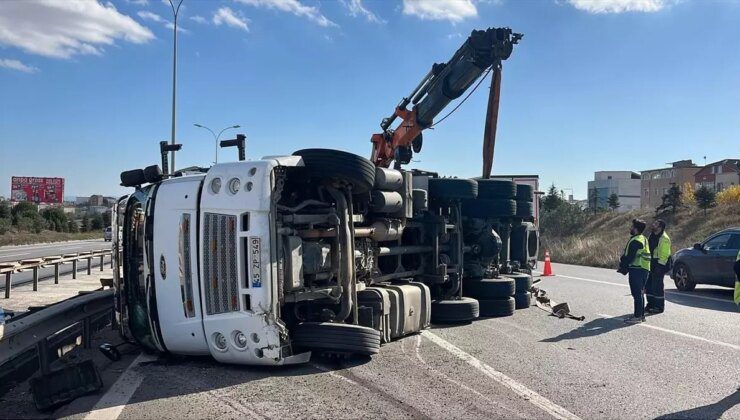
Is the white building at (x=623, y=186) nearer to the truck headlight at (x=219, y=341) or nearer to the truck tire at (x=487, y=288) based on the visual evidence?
the truck tire at (x=487, y=288)

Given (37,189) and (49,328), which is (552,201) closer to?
(49,328)

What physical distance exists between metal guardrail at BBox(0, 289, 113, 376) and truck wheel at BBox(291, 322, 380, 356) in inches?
86.2

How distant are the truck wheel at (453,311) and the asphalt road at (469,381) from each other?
0.18 meters

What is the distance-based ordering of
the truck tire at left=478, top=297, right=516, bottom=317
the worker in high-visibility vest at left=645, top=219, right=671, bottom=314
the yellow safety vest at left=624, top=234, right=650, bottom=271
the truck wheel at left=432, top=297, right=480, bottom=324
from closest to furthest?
the truck wheel at left=432, top=297, right=480, bottom=324 < the truck tire at left=478, top=297, right=516, bottom=317 < the yellow safety vest at left=624, top=234, right=650, bottom=271 < the worker in high-visibility vest at left=645, top=219, right=671, bottom=314

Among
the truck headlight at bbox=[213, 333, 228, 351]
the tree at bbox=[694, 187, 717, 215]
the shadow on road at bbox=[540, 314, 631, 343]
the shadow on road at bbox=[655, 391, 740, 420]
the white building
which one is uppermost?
the white building

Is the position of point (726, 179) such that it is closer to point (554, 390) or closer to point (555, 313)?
point (555, 313)

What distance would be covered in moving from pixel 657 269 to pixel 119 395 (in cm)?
895

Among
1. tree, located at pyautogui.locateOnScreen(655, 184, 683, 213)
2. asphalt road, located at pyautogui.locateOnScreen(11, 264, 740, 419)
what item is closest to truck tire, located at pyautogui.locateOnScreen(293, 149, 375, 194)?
asphalt road, located at pyautogui.locateOnScreen(11, 264, 740, 419)

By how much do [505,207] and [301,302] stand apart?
14.1 feet

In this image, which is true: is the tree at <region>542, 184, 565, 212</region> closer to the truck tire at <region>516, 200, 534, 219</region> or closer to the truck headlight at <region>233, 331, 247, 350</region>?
the truck tire at <region>516, 200, 534, 219</region>

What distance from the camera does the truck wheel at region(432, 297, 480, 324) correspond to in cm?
820

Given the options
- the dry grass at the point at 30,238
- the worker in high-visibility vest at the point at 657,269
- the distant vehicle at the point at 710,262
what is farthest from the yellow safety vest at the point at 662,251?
the dry grass at the point at 30,238

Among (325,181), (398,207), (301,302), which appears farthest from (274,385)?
(398,207)

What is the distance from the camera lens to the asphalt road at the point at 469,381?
15.1ft
